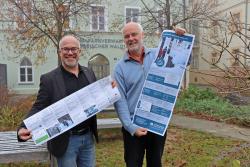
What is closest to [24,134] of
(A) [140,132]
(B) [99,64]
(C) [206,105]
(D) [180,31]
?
(A) [140,132]

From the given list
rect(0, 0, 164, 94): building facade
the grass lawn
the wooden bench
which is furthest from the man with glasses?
rect(0, 0, 164, 94): building facade

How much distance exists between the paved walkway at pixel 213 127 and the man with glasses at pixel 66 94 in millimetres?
5259

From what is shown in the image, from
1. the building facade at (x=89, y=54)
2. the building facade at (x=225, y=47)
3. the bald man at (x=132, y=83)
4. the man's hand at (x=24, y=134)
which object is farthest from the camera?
the building facade at (x=89, y=54)

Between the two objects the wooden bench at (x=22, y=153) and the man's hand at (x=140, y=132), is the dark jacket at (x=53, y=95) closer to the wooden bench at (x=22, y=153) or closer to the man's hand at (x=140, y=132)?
the man's hand at (x=140, y=132)

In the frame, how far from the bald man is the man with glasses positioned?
12.4 inches

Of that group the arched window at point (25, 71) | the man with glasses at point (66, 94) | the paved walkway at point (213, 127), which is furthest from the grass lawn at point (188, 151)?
the arched window at point (25, 71)

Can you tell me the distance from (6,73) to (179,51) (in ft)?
72.0

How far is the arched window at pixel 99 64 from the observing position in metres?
25.8

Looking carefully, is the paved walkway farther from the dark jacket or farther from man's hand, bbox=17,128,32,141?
man's hand, bbox=17,128,32,141

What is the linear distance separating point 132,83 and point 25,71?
865 inches

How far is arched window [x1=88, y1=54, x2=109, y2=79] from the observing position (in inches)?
1014

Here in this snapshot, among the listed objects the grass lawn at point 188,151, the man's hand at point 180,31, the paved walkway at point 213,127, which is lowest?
the paved walkway at point 213,127

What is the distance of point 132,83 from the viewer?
3.47 meters

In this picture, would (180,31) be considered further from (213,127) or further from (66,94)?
(213,127)
